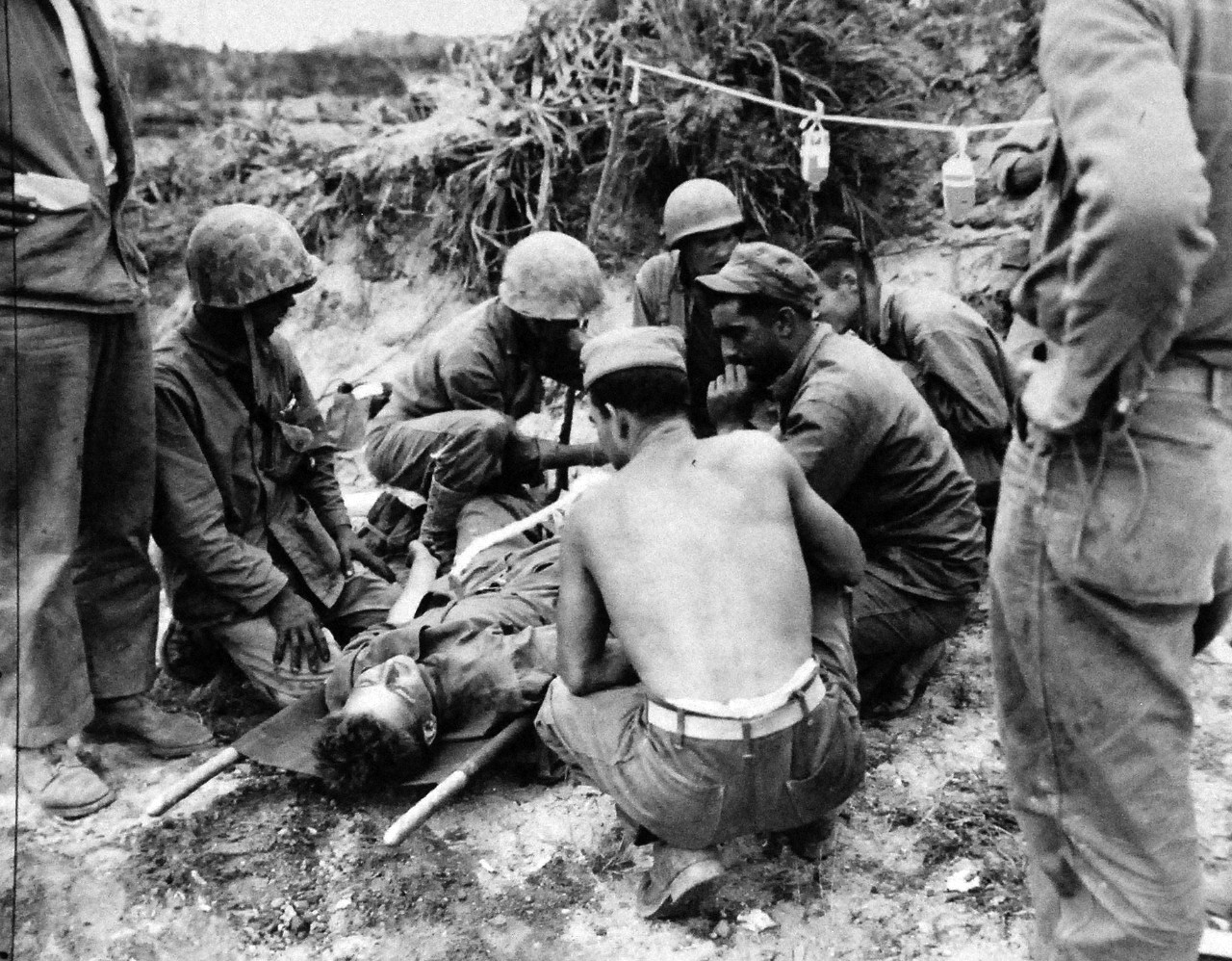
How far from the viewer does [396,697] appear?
11.9ft

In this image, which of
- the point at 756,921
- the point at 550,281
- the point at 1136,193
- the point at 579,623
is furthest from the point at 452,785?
the point at 1136,193

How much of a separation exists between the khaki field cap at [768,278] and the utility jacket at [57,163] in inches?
76.6

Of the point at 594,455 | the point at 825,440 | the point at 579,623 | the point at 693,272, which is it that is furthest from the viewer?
the point at 693,272

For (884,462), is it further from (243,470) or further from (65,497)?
(65,497)

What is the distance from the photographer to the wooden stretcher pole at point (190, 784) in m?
3.52

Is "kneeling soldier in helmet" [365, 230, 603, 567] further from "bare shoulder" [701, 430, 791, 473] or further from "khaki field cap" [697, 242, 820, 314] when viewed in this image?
"bare shoulder" [701, 430, 791, 473]

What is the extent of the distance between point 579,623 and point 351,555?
1.97 metres

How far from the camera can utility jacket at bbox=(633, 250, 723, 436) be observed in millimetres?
5844

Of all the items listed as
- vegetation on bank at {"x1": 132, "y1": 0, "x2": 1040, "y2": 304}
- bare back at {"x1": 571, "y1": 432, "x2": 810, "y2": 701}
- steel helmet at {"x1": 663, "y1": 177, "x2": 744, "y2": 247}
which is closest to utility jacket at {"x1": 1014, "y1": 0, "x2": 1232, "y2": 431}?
bare back at {"x1": 571, "y1": 432, "x2": 810, "y2": 701}

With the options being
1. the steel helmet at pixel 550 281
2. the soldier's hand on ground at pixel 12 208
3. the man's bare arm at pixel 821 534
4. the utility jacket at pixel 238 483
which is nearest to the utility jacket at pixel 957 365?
the steel helmet at pixel 550 281

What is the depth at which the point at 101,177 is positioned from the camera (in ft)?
12.4

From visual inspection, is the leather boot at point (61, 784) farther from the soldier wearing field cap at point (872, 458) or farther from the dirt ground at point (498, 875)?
the soldier wearing field cap at point (872, 458)

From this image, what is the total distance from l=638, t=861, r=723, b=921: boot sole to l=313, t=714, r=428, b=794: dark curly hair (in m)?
0.91

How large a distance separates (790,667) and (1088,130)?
1.48m
